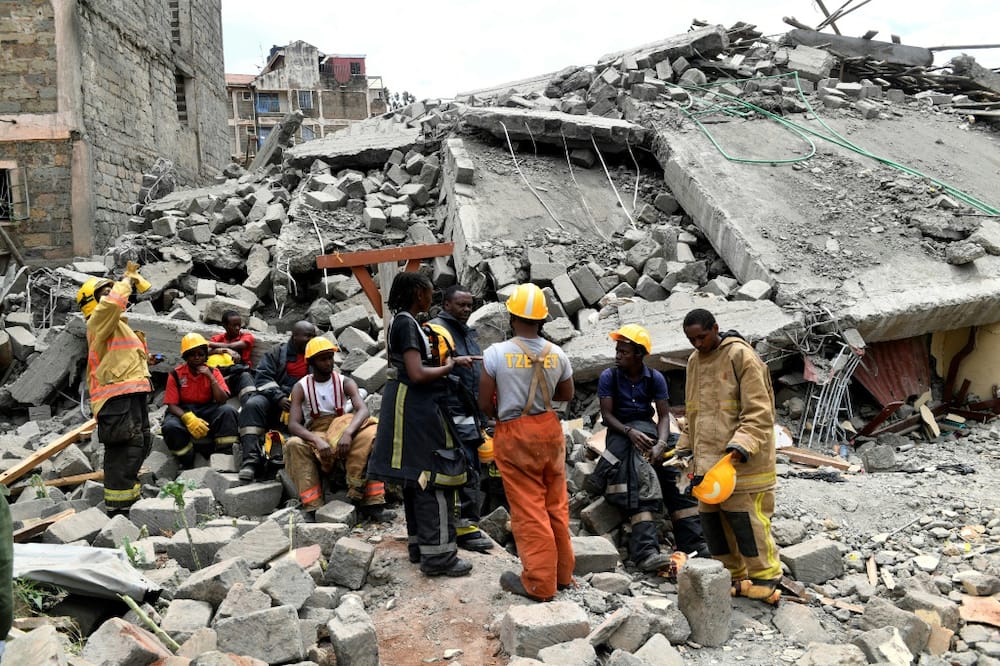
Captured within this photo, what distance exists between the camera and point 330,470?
514 centimetres

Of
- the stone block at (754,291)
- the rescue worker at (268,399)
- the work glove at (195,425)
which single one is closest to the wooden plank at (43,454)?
the work glove at (195,425)

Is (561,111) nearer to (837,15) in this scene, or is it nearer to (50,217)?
(837,15)

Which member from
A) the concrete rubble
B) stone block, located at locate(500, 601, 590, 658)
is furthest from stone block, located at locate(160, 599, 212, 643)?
stone block, located at locate(500, 601, 590, 658)

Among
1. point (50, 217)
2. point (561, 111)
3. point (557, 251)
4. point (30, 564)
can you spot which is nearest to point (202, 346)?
point (30, 564)

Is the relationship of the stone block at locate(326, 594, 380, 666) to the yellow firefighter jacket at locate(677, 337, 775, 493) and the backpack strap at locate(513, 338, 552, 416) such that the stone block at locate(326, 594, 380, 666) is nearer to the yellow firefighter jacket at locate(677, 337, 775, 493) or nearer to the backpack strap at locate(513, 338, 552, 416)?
the backpack strap at locate(513, 338, 552, 416)

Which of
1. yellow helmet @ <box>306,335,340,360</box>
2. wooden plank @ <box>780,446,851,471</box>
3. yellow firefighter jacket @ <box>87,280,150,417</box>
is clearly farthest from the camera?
wooden plank @ <box>780,446,851,471</box>

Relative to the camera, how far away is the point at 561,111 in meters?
11.5

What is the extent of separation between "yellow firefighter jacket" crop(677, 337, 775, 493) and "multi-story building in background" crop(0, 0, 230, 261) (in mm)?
11364

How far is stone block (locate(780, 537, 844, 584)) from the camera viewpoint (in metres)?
4.55

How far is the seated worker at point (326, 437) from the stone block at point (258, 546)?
0.73 metres

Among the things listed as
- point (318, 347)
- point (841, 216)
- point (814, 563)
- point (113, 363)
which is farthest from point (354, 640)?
point (841, 216)

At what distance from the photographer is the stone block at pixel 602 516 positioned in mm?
5020

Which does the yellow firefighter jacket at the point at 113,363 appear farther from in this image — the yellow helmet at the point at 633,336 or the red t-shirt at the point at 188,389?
the yellow helmet at the point at 633,336

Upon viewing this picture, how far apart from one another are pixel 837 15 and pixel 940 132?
3.90 meters
